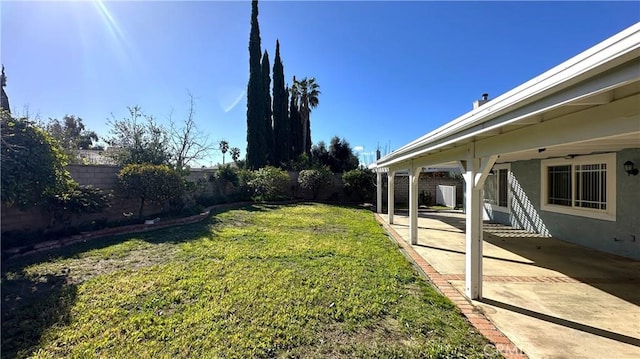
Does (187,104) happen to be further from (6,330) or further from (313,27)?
(6,330)

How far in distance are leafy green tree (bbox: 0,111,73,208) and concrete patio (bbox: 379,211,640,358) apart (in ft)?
29.3

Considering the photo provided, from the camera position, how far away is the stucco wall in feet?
21.4

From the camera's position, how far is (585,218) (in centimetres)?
786

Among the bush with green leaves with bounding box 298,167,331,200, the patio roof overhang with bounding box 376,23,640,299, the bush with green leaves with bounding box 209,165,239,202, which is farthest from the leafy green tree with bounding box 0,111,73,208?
the bush with green leaves with bounding box 298,167,331,200

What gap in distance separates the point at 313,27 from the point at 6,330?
1099 centimetres

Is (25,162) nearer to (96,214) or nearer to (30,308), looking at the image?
(30,308)

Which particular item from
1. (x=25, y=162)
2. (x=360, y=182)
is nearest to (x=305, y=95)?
(x=360, y=182)

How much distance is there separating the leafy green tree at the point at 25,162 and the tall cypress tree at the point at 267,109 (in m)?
18.4

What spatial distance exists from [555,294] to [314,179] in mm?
15993

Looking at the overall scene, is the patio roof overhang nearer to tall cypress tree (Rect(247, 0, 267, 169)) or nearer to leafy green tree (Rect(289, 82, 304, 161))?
tall cypress tree (Rect(247, 0, 267, 169))

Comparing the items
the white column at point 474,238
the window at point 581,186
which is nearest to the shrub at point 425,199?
the window at point 581,186

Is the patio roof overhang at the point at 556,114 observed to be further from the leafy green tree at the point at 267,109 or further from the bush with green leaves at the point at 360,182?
the leafy green tree at the point at 267,109

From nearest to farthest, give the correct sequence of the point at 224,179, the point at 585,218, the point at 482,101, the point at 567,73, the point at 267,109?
1. the point at 567,73
2. the point at 585,218
3. the point at 482,101
4. the point at 224,179
5. the point at 267,109

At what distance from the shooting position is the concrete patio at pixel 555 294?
3240 mm
